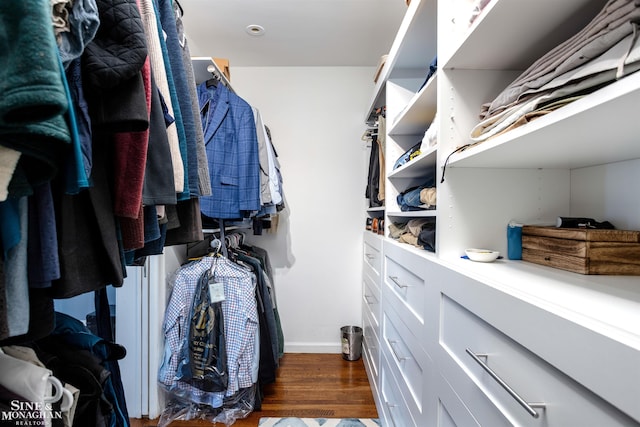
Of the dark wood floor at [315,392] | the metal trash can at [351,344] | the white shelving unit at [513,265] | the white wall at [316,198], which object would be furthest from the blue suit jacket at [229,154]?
the metal trash can at [351,344]

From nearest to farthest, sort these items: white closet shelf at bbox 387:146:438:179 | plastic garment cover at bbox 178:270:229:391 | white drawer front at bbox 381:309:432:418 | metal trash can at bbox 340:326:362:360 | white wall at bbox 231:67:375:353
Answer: white drawer front at bbox 381:309:432:418
white closet shelf at bbox 387:146:438:179
plastic garment cover at bbox 178:270:229:391
metal trash can at bbox 340:326:362:360
white wall at bbox 231:67:375:353

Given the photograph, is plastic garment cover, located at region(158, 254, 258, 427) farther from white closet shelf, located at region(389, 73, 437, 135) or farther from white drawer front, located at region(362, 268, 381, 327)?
white closet shelf, located at region(389, 73, 437, 135)

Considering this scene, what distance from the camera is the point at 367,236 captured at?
2031mm

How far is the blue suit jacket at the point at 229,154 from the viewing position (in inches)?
61.4

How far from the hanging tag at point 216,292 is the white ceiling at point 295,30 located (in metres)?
1.58

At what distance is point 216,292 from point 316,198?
3.61ft

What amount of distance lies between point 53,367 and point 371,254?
1.56m

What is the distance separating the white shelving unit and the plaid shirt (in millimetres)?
777

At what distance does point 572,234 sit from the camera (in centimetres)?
68

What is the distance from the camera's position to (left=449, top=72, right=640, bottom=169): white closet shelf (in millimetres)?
392

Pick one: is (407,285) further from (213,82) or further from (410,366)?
(213,82)

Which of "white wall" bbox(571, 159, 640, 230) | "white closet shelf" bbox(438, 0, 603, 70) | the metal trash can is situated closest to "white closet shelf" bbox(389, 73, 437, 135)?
"white closet shelf" bbox(438, 0, 603, 70)

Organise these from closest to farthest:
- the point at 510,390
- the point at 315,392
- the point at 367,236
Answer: the point at 510,390 < the point at 315,392 < the point at 367,236

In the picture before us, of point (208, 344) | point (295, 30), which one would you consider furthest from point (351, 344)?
point (295, 30)
